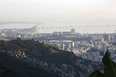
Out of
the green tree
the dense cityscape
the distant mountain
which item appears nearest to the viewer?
the green tree

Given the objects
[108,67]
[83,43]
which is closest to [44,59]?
[108,67]

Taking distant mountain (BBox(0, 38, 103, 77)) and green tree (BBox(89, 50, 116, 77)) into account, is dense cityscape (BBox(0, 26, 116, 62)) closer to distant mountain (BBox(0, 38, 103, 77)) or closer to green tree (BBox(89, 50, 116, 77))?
distant mountain (BBox(0, 38, 103, 77))

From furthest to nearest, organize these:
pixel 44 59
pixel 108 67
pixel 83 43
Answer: pixel 83 43 → pixel 44 59 → pixel 108 67

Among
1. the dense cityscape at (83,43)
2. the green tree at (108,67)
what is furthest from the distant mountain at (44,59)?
the green tree at (108,67)

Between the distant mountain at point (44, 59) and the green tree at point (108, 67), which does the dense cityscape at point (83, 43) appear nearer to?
the distant mountain at point (44, 59)

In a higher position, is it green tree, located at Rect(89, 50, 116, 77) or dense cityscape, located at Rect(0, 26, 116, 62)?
green tree, located at Rect(89, 50, 116, 77)

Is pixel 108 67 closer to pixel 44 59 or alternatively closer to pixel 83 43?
pixel 44 59

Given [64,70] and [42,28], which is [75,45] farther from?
[42,28]

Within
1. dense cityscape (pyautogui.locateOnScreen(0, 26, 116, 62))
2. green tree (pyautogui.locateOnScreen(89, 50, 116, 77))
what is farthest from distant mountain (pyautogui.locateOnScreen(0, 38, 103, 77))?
green tree (pyautogui.locateOnScreen(89, 50, 116, 77))

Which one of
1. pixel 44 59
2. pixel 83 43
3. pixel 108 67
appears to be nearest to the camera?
pixel 108 67

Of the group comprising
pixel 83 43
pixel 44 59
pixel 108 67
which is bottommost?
pixel 83 43

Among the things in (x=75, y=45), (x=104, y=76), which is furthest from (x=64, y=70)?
(x=75, y=45)

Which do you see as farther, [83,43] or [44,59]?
[83,43]
